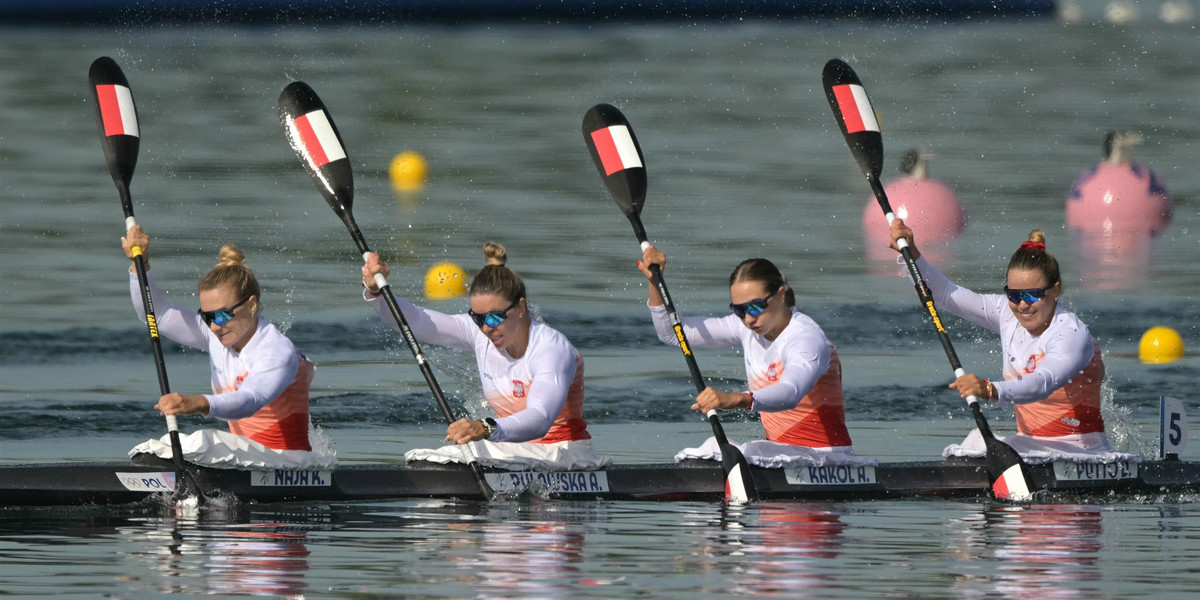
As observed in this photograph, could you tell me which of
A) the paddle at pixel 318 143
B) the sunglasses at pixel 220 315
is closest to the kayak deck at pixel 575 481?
Answer: the sunglasses at pixel 220 315

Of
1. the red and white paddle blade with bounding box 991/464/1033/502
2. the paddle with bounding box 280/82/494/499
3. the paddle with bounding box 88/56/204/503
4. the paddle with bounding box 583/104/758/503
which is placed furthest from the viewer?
the paddle with bounding box 583/104/758/503

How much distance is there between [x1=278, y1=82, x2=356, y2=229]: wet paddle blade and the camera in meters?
11.6

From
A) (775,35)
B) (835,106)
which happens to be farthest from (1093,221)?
(775,35)

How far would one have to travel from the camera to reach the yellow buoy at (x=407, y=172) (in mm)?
25422

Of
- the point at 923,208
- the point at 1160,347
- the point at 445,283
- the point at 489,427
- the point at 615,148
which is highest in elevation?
the point at 923,208

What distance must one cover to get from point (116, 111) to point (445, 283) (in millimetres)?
6040

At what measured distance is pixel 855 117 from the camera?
498 inches

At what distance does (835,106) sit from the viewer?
12773 mm

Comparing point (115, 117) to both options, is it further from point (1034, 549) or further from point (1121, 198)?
point (1121, 198)

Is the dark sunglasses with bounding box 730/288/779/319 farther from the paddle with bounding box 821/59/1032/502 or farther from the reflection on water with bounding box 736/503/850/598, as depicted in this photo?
the paddle with bounding box 821/59/1032/502

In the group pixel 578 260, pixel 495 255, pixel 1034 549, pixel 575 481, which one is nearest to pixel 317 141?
pixel 495 255

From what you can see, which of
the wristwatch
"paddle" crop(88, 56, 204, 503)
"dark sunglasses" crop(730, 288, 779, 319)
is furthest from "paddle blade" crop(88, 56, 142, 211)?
"dark sunglasses" crop(730, 288, 779, 319)

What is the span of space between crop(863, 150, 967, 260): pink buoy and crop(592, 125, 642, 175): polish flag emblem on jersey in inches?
338

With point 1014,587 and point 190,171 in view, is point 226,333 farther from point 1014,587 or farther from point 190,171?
point 190,171
